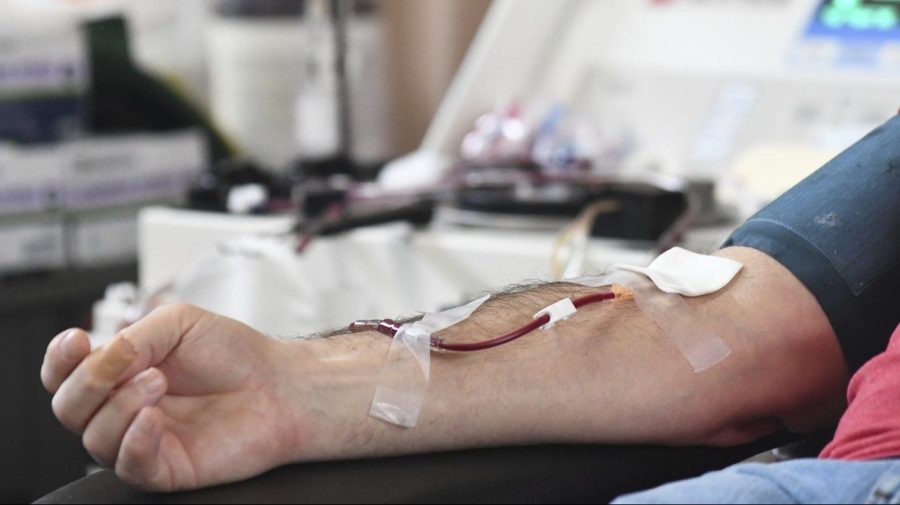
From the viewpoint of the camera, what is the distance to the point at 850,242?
0.94 meters

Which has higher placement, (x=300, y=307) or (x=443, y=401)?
(x=443, y=401)

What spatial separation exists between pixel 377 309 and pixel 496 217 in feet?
0.59

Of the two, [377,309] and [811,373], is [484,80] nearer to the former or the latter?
[377,309]

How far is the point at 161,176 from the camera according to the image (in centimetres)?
211

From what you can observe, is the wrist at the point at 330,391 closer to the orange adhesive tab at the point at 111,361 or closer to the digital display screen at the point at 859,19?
the orange adhesive tab at the point at 111,361

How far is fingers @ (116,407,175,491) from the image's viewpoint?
2.31ft

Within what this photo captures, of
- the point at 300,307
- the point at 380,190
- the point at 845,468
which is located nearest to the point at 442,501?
the point at 845,468

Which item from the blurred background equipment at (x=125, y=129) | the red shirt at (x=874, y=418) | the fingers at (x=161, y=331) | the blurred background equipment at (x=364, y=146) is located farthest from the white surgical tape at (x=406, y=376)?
the blurred background equipment at (x=125, y=129)

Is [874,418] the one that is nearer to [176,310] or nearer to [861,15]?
[176,310]

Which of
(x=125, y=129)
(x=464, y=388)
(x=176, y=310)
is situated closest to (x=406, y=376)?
(x=464, y=388)

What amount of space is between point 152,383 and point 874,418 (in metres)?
0.44

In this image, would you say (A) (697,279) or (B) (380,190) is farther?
(B) (380,190)

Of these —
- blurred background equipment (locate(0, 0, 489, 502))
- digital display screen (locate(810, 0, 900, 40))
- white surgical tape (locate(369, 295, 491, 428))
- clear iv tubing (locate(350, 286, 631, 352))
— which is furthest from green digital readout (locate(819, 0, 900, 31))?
white surgical tape (locate(369, 295, 491, 428))

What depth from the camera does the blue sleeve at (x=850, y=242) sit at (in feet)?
3.07
